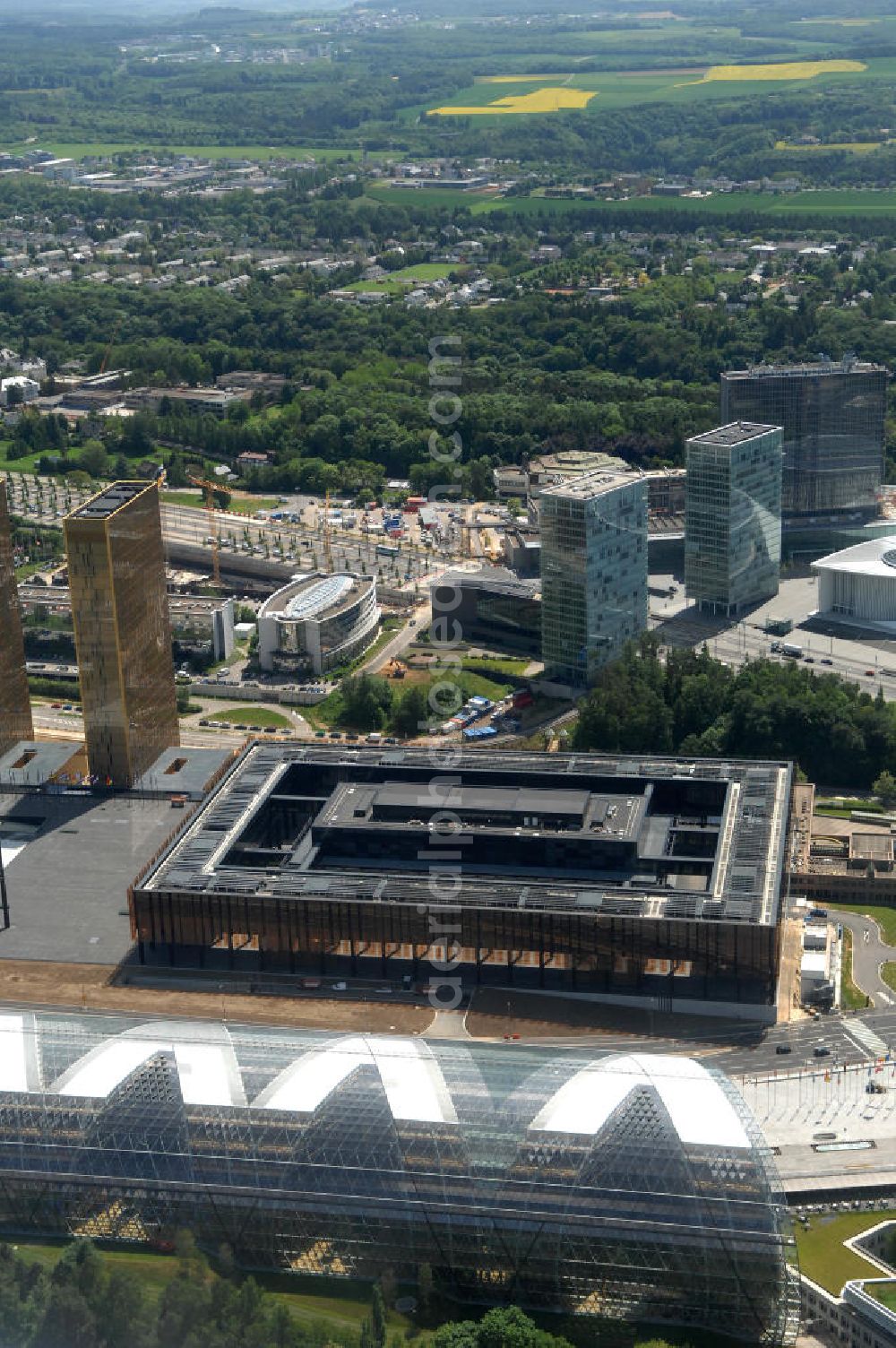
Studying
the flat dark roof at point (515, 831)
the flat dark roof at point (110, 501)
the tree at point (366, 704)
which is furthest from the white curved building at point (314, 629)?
→ the flat dark roof at point (515, 831)

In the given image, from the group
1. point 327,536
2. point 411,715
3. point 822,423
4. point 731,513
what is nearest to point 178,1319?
point 411,715

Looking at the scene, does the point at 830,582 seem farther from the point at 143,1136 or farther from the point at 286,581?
the point at 143,1136

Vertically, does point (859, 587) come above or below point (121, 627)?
below

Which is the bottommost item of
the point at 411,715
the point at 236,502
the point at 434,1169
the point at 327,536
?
the point at 236,502

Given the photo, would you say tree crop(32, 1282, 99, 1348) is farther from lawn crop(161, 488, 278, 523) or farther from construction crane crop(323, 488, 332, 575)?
lawn crop(161, 488, 278, 523)

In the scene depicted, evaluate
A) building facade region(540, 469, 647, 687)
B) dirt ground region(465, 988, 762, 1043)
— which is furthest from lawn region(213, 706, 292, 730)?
dirt ground region(465, 988, 762, 1043)

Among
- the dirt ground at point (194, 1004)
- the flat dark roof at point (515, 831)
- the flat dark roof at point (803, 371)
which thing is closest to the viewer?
the dirt ground at point (194, 1004)

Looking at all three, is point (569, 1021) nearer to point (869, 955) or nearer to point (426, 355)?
point (869, 955)

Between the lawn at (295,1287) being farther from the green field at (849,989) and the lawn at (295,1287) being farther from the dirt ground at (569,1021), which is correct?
the green field at (849,989)
